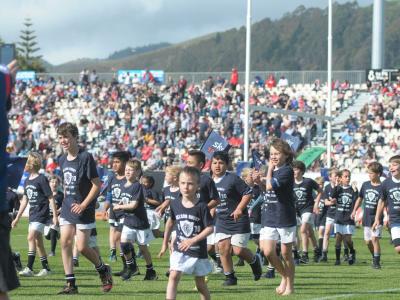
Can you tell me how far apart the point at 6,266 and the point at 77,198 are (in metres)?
5.76

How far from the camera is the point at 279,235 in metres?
14.3

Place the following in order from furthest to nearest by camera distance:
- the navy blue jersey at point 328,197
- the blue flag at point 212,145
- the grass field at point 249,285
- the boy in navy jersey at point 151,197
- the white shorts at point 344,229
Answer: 1. the navy blue jersey at point 328,197
2. the white shorts at point 344,229
3. the boy in navy jersey at point 151,197
4. the blue flag at point 212,145
5. the grass field at point 249,285

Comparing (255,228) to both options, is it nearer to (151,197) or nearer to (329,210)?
(151,197)

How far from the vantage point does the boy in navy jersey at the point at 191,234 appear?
441 inches

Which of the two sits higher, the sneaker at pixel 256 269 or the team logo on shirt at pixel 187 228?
the team logo on shirt at pixel 187 228

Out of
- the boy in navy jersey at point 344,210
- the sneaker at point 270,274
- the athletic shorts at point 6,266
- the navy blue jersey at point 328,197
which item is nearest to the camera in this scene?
the athletic shorts at point 6,266

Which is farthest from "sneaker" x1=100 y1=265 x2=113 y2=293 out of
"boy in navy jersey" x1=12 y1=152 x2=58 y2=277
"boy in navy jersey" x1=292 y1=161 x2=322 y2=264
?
"boy in navy jersey" x1=292 y1=161 x2=322 y2=264

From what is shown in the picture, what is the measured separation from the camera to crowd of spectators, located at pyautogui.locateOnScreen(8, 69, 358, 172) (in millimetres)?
44866

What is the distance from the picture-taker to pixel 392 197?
17.2 m

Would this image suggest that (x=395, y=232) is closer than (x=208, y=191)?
No

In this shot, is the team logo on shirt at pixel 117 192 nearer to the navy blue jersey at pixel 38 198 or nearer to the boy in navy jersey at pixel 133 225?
the boy in navy jersey at pixel 133 225

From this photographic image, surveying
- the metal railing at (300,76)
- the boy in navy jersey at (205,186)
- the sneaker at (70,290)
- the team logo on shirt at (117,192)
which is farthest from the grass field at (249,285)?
the metal railing at (300,76)

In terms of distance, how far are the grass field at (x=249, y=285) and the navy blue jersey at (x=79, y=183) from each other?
990 mm

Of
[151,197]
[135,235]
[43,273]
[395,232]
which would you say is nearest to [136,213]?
[135,235]
